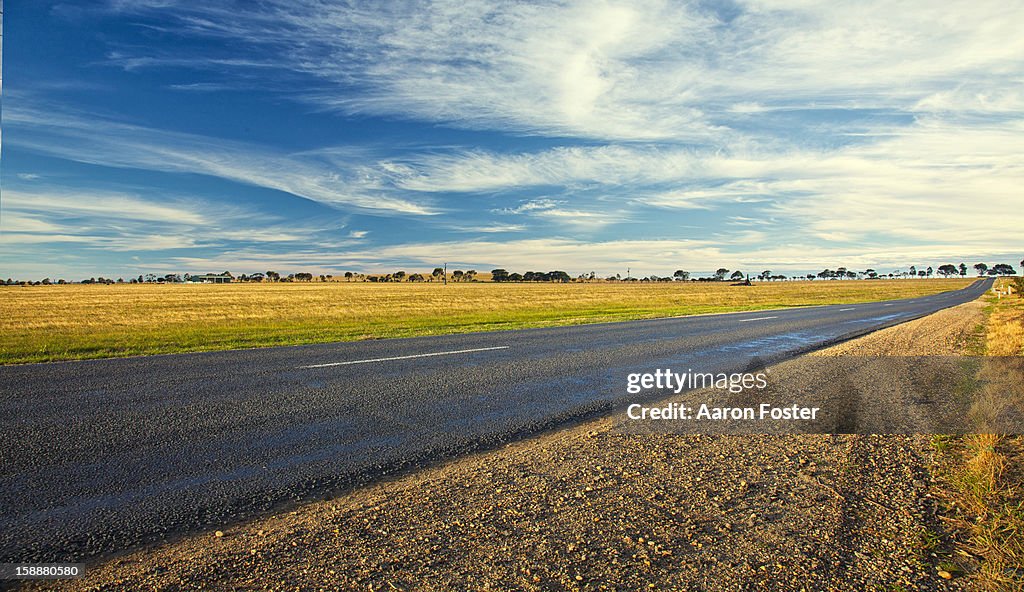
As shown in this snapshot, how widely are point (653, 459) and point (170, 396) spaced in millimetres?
6247

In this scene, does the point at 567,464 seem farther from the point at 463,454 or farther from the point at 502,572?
the point at 502,572

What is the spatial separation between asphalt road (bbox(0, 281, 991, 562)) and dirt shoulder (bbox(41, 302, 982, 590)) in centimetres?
55

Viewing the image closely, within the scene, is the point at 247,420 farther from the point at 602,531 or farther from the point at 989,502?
the point at 989,502

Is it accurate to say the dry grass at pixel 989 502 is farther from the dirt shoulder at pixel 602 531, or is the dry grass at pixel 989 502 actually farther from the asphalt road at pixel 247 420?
the asphalt road at pixel 247 420

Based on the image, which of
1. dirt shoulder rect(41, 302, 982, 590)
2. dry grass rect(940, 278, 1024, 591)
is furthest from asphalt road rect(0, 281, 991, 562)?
dry grass rect(940, 278, 1024, 591)

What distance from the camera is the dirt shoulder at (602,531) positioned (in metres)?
2.87

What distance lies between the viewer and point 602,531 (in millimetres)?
3340

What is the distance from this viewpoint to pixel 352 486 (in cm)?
425

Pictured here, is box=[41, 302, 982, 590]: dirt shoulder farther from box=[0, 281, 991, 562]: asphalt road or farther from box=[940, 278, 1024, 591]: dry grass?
box=[0, 281, 991, 562]: asphalt road

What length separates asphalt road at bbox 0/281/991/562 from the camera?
12.6 ft

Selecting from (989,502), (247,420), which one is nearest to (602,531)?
(989,502)

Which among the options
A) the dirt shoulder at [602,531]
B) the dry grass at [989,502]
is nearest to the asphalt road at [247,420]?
the dirt shoulder at [602,531]

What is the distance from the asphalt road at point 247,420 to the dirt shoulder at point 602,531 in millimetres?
552

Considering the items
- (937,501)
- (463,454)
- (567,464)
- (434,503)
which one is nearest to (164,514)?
(434,503)
